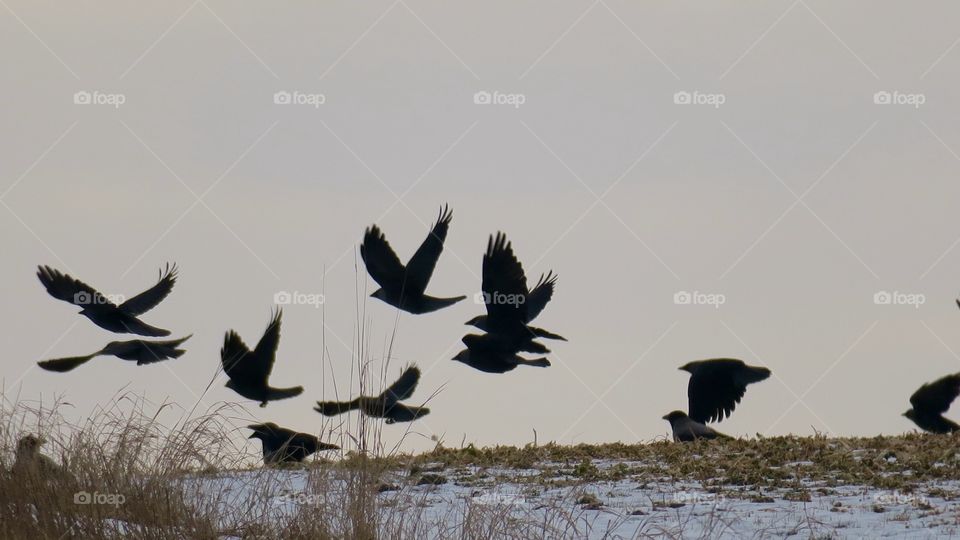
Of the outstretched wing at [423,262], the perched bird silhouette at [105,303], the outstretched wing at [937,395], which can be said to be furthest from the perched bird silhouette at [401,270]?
the outstretched wing at [937,395]

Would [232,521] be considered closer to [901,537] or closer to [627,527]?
[627,527]

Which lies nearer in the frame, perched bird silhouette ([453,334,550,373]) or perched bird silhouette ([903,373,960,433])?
perched bird silhouette ([453,334,550,373])

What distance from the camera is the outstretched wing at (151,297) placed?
34.4ft

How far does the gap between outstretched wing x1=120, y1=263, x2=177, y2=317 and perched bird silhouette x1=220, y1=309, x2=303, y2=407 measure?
1.24m

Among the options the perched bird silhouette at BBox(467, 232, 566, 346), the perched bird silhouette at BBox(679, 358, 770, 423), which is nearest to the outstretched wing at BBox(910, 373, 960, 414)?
the perched bird silhouette at BBox(679, 358, 770, 423)

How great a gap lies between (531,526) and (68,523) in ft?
8.62

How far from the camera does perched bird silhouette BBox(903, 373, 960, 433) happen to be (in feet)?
37.1

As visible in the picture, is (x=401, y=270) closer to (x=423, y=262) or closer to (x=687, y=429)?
(x=423, y=262)

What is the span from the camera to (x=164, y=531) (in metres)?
6.00

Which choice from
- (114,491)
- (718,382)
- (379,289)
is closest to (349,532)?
(114,491)

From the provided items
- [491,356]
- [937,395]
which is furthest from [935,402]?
[491,356]

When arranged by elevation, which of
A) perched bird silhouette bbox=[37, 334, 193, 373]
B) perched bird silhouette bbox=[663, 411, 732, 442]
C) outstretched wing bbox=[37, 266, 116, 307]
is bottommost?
perched bird silhouette bbox=[663, 411, 732, 442]

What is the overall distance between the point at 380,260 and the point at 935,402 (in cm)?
589

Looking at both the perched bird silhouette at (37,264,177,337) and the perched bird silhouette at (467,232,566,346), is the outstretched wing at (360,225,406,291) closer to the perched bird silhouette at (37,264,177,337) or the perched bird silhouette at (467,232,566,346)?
the perched bird silhouette at (467,232,566,346)
